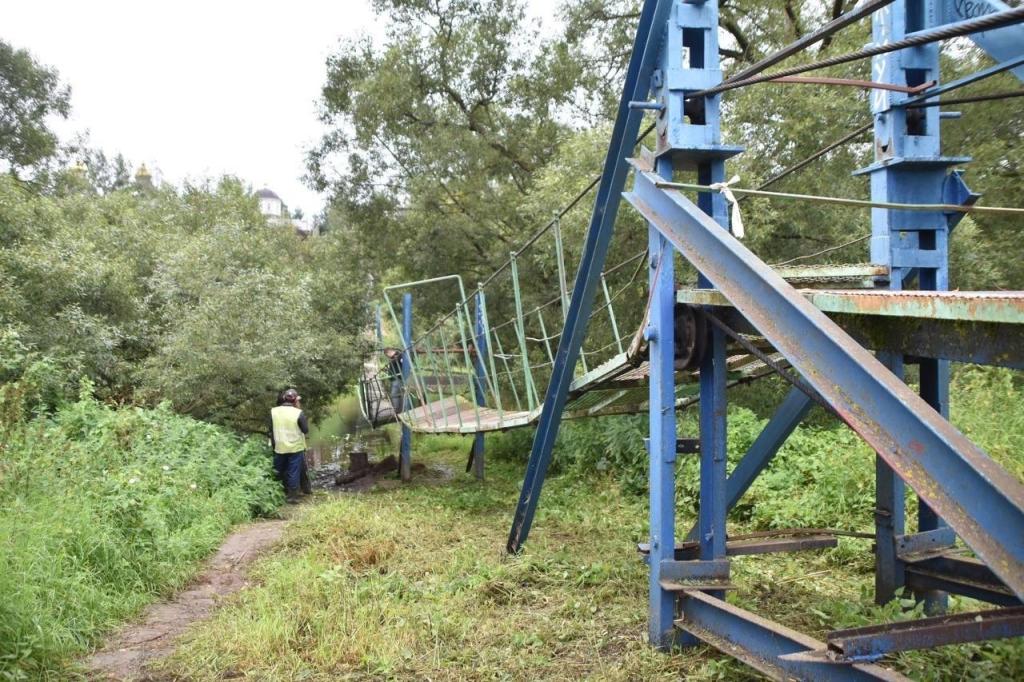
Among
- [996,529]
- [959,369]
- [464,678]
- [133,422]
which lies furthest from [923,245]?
[133,422]

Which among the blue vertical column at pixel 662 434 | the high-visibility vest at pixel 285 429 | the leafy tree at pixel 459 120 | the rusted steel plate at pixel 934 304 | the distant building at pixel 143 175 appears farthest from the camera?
the distant building at pixel 143 175

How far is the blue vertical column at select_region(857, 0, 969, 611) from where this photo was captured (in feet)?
10.2

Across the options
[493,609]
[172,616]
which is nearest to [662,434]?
[493,609]

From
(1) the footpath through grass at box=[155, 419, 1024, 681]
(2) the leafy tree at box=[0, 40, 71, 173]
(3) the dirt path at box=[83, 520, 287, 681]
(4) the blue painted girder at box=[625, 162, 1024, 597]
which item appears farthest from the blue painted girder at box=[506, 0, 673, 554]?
(2) the leafy tree at box=[0, 40, 71, 173]

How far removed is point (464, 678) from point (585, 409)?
8.56 ft

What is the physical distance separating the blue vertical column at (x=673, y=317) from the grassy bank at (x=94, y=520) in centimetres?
294

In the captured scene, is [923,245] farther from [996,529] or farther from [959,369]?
[959,369]

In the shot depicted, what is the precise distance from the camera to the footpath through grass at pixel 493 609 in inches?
126

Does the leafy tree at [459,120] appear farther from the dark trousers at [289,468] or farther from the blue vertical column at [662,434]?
the blue vertical column at [662,434]

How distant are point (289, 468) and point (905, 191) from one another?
8.03 metres

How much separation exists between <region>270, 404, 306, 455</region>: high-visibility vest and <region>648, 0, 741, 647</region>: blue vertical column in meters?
6.86

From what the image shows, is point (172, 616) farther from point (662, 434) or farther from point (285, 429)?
point (285, 429)

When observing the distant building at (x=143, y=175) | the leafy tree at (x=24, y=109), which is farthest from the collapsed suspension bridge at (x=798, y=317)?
the distant building at (x=143, y=175)

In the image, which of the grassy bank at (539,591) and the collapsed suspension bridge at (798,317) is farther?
the grassy bank at (539,591)
